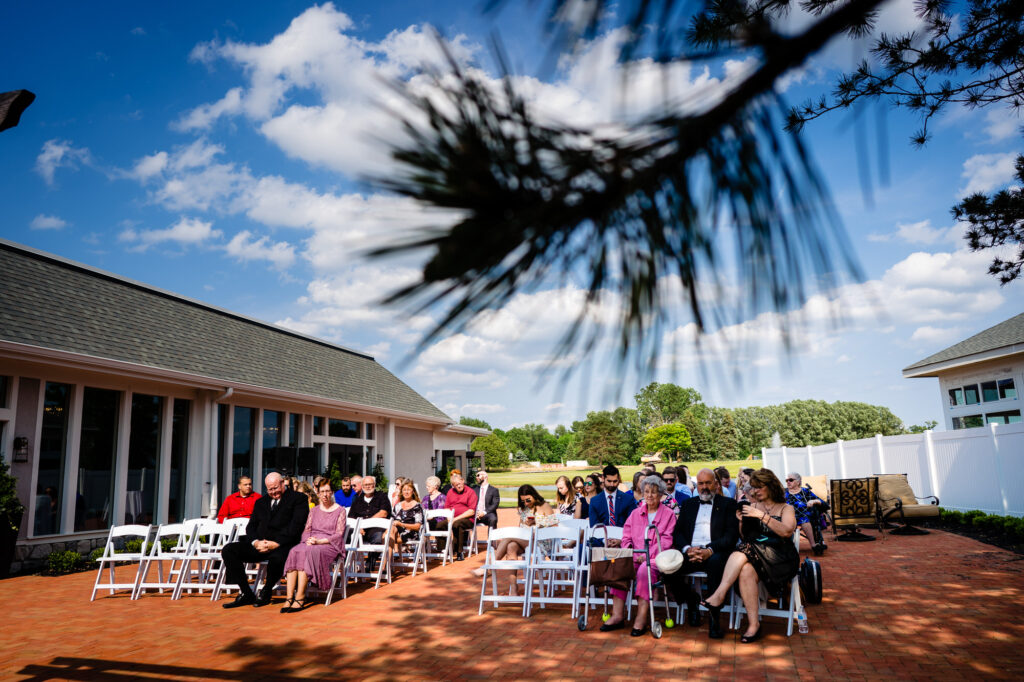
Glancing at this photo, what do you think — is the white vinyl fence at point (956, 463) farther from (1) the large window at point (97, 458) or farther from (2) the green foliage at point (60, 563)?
(1) the large window at point (97, 458)

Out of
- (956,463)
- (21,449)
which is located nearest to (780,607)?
(956,463)

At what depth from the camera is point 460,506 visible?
11789mm

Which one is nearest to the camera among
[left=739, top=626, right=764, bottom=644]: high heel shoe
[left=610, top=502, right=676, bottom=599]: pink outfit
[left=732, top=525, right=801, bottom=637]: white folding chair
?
[left=739, top=626, right=764, bottom=644]: high heel shoe

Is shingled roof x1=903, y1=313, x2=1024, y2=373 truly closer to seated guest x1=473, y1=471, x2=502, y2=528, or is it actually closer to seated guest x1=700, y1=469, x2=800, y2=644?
seated guest x1=473, y1=471, x2=502, y2=528

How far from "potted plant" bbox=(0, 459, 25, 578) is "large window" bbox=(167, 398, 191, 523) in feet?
11.1

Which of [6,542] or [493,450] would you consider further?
[493,450]

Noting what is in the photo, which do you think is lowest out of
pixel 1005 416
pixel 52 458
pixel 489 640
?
pixel 489 640

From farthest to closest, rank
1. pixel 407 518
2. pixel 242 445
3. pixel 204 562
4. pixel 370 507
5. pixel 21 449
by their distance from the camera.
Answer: pixel 242 445 < pixel 407 518 < pixel 21 449 < pixel 370 507 < pixel 204 562

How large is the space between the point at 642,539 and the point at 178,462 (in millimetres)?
11020

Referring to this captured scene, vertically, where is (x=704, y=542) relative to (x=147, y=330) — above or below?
below

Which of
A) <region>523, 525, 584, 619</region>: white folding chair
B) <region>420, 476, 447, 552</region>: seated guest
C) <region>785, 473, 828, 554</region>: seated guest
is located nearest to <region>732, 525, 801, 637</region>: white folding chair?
<region>523, 525, 584, 619</region>: white folding chair

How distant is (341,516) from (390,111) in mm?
8200

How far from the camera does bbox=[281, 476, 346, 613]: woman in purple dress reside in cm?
805

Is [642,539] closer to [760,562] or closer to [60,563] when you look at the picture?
[760,562]
